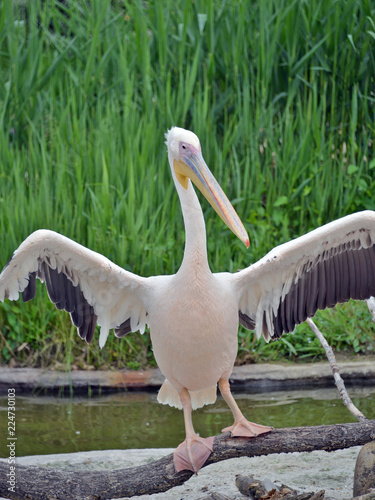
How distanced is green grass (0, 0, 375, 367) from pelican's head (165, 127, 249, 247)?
2121 mm

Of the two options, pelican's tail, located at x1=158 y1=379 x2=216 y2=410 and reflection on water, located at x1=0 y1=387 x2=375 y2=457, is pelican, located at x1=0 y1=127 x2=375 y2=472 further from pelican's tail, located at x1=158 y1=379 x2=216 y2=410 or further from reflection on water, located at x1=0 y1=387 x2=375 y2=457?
reflection on water, located at x1=0 y1=387 x2=375 y2=457

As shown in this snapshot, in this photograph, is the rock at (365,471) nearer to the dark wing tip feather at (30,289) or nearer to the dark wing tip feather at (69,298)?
the dark wing tip feather at (69,298)

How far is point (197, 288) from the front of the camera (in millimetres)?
2820

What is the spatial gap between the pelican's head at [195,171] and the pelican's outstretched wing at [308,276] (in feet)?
1.01

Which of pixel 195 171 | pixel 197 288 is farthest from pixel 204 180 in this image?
pixel 197 288

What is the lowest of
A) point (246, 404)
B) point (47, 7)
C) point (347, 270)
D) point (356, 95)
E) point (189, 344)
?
point (246, 404)

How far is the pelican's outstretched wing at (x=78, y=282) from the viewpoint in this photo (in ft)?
9.74

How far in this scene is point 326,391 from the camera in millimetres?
4863

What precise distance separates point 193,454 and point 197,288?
0.66 metres

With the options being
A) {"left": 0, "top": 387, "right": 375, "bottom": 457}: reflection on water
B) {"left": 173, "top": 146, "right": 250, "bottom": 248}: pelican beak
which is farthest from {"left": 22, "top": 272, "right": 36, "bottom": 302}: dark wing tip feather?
{"left": 0, "top": 387, "right": 375, "bottom": 457}: reflection on water

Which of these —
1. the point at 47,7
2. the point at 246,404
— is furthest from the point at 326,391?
the point at 47,7

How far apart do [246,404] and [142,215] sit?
1505mm

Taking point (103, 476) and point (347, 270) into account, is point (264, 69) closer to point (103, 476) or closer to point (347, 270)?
point (347, 270)

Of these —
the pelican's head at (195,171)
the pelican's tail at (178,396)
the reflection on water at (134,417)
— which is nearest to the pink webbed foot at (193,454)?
the pelican's tail at (178,396)
